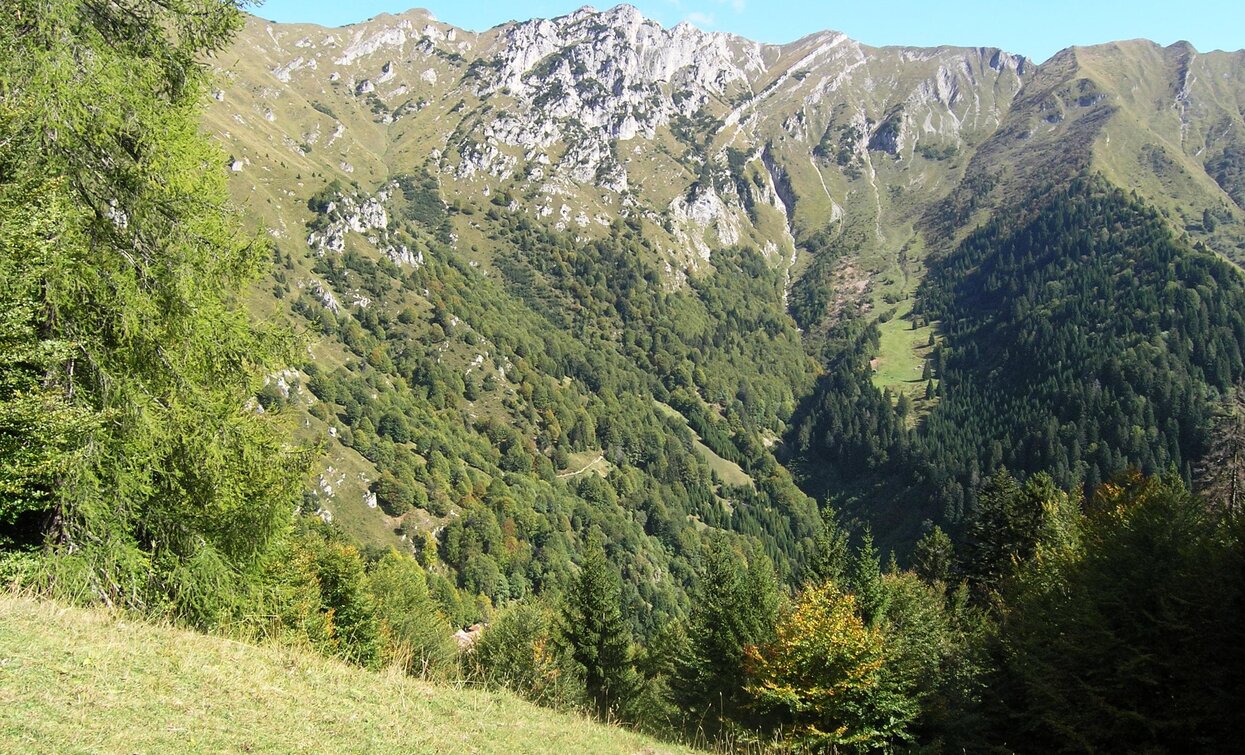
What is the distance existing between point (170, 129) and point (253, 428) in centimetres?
461

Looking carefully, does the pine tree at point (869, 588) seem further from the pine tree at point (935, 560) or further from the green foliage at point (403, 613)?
the pine tree at point (935, 560)

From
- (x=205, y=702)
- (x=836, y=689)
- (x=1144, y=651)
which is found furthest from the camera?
(x=836, y=689)

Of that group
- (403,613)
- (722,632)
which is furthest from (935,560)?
(403,613)

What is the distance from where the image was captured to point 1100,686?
18.1m

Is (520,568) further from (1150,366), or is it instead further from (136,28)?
(1150,366)

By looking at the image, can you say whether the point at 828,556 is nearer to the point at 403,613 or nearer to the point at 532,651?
the point at 532,651

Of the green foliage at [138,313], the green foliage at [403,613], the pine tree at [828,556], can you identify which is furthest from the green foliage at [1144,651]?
the green foliage at [403,613]

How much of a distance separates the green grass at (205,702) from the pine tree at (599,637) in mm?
34555

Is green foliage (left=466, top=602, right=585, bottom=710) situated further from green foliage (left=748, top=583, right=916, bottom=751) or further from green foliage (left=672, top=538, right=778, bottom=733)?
green foliage (left=748, top=583, right=916, bottom=751)

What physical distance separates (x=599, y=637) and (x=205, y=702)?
3863 centimetres

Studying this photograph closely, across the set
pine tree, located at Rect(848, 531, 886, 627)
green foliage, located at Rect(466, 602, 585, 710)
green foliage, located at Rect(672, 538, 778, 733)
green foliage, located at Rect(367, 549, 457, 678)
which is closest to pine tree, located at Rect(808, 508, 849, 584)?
pine tree, located at Rect(848, 531, 886, 627)

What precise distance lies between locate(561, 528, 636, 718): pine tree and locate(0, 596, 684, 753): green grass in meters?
34.6

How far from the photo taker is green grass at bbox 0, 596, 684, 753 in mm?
5852

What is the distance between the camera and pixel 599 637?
4325 cm
